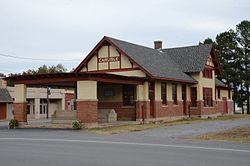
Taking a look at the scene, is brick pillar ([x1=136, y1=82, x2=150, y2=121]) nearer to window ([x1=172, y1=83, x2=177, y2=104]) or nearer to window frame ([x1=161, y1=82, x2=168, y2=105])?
window frame ([x1=161, y1=82, x2=168, y2=105])

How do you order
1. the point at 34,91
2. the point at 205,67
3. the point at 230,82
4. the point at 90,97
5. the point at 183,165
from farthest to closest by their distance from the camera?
the point at 230,82
the point at 34,91
the point at 205,67
the point at 90,97
the point at 183,165

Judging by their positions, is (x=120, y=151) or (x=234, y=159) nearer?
(x=234, y=159)

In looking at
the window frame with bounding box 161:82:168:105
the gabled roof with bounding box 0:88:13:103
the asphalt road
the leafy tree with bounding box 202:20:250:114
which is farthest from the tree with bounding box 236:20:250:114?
the asphalt road

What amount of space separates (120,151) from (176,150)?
2008 mm

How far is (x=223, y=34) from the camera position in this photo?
6309cm

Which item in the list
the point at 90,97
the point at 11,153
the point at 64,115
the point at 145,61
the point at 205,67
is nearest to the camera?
the point at 11,153

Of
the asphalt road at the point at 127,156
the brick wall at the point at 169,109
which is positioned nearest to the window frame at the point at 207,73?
the brick wall at the point at 169,109

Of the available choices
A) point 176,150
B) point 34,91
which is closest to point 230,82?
point 34,91

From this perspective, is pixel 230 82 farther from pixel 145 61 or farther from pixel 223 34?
pixel 145 61

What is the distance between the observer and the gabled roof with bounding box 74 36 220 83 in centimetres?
3441

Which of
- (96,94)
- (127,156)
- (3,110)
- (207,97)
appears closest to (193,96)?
(207,97)

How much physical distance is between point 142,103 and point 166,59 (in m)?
11.0

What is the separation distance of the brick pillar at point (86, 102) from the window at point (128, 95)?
7700mm

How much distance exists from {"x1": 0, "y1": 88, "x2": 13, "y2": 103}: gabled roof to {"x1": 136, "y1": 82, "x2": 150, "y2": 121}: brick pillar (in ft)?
76.4
